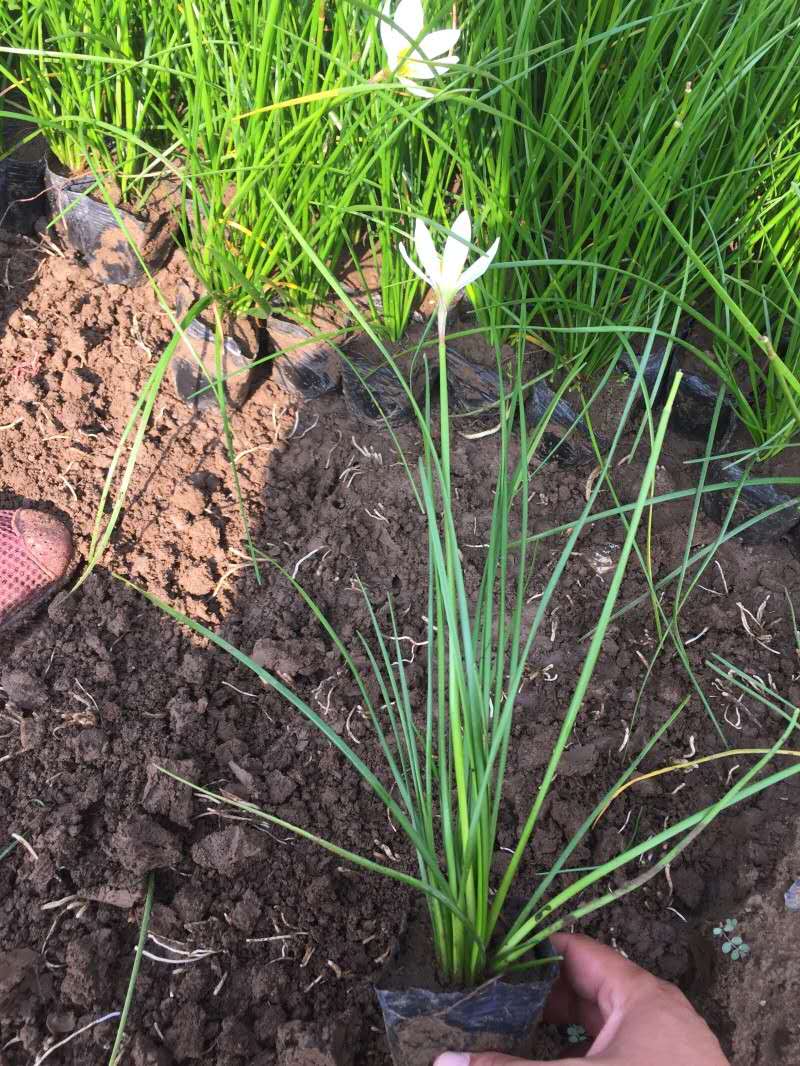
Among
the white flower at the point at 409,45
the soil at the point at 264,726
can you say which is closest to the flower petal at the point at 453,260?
the white flower at the point at 409,45

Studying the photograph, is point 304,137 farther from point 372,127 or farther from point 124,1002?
point 124,1002

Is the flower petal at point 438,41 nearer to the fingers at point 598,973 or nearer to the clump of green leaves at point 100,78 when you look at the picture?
the clump of green leaves at point 100,78

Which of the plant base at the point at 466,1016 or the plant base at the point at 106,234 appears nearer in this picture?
the plant base at the point at 466,1016

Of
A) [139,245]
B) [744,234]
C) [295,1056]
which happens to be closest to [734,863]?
[295,1056]

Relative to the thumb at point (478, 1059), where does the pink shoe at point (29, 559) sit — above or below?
above

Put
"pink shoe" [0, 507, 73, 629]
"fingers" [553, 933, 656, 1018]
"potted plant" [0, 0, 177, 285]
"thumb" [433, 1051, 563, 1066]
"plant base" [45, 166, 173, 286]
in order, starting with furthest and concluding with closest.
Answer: "plant base" [45, 166, 173, 286]
"potted plant" [0, 0, 177, 285]
"pink shoe" [0, 507, 73, 629]
"fingers" [553, 933, 656, 1018]
"thumb" [433, 1051, 563, 1066]

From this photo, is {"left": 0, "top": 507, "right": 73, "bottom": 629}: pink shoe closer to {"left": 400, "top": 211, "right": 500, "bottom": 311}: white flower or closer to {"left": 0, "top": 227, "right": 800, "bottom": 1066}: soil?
{"left": 0, "top": 227, "right": 800, "bottom": 1066}: soil

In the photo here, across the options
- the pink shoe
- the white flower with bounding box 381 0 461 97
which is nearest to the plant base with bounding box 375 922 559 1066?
the pink shoe

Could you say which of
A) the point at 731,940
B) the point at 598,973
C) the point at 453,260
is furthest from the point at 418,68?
the point at 731,940
